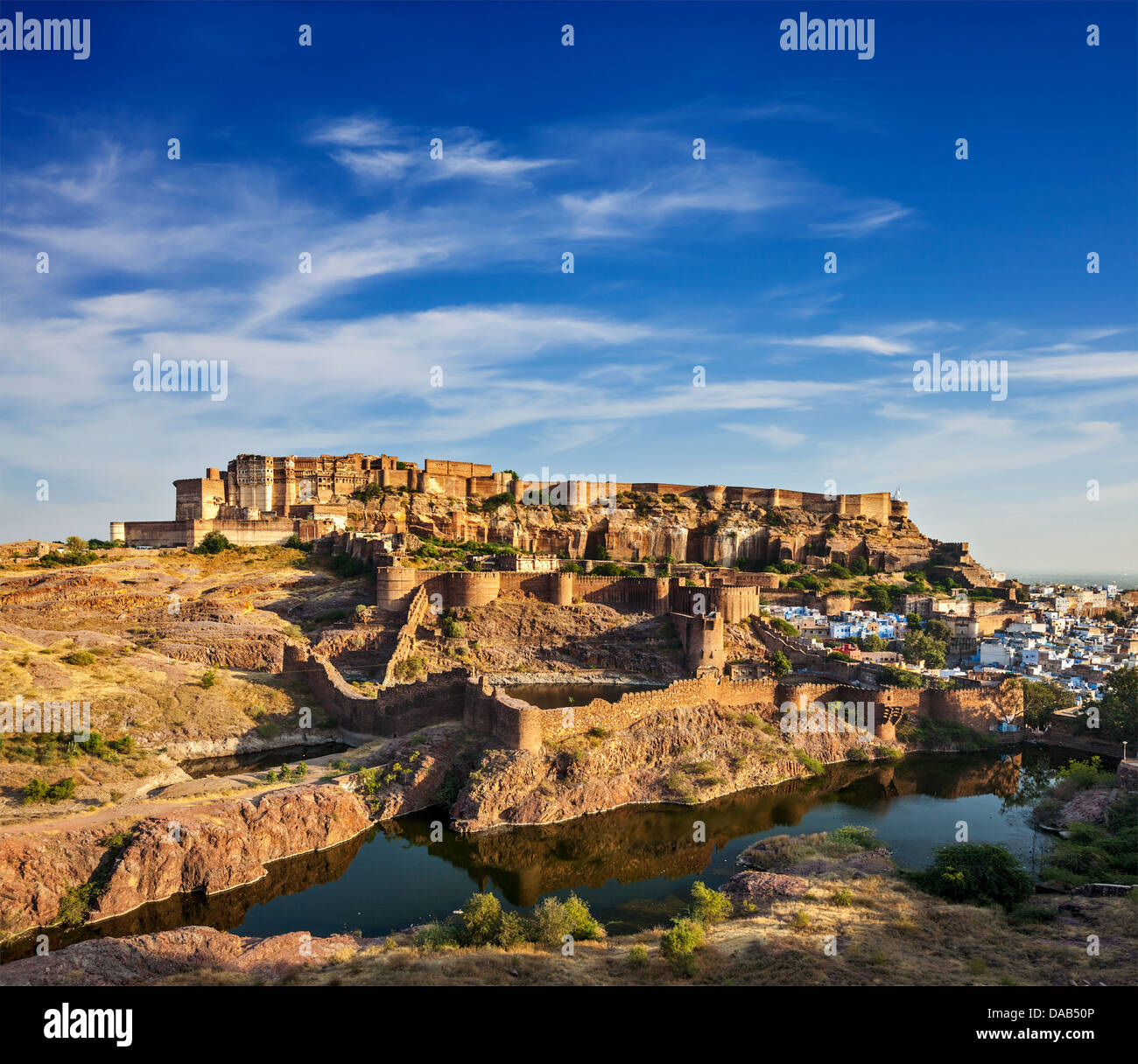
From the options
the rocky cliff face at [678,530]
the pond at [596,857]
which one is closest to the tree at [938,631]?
the rocky cliff face at [678,530]

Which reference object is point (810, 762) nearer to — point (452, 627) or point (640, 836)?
point (640, 836)

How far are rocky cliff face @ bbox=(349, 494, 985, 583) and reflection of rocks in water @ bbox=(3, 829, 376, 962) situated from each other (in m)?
32.7

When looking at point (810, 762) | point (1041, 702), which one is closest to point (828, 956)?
point (810, 762)

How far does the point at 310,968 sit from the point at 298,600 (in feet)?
92.1

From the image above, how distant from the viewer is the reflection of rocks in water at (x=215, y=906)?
15844 millimetres

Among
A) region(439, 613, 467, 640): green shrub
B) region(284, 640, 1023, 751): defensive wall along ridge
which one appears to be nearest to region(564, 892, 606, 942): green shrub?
region(284, 640, 1023, 751): defensive wall along ridge

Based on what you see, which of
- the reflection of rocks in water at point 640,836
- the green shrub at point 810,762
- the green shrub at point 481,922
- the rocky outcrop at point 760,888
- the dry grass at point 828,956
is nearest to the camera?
the dry grass at point 828,956

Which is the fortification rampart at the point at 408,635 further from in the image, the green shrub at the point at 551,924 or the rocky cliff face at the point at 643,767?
the green shrub at the point at 551,924

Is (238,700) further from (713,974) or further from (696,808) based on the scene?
(713,974)

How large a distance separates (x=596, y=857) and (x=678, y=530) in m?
40.1

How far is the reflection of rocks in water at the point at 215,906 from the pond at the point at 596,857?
1.4 inches

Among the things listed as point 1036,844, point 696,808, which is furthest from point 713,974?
point 1036,844

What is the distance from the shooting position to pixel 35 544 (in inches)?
1722

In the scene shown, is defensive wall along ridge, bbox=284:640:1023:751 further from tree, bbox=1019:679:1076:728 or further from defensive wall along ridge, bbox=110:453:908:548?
defensive wall along ridge, bbox=110:453:908:548
